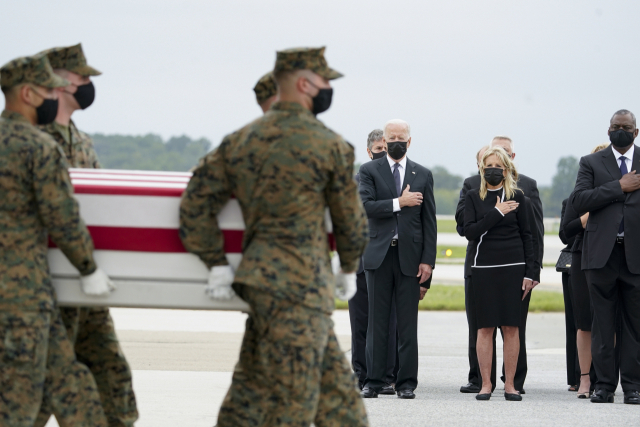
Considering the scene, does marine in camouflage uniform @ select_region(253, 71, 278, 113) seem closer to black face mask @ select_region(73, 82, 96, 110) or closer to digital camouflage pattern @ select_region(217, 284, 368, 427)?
black face mask @ select_region(73, 82, 96, 110)

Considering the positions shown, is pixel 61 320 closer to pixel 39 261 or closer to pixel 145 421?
pixel 39 261

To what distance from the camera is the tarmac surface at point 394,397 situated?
5.87 metres

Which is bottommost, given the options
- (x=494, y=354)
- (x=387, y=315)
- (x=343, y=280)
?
(x=494, y=354)

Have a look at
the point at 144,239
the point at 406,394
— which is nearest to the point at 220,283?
the point at 144,239

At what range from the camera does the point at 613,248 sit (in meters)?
6.73

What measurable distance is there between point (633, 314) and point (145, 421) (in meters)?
3.38

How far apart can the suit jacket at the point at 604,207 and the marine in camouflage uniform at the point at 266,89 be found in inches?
111

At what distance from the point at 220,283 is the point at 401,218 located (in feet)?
10.4

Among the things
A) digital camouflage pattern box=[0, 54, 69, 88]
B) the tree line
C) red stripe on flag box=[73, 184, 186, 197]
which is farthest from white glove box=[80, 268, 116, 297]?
the tree line

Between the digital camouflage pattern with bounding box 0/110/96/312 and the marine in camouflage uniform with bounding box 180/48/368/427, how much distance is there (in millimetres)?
469

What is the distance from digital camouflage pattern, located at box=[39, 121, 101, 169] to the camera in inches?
186

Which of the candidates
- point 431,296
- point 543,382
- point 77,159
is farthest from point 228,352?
point 431,296

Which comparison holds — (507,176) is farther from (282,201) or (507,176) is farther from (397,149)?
(282,201)

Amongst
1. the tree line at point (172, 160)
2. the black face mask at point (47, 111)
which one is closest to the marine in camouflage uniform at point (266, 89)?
the black face mask at point (47, 111)
